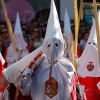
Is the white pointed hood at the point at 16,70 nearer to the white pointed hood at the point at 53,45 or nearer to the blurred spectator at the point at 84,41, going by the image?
the white pointed hood at the point at 53,45

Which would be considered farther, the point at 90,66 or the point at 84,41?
the point at 84,41

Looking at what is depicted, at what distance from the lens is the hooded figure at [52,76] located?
4.27 metres

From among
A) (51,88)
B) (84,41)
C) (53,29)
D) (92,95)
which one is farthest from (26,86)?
(84,41)

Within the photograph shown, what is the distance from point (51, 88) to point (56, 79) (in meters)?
0.11

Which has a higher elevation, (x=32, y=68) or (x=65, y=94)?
(x=32, y=68)

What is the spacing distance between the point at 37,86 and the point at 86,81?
2323 mm

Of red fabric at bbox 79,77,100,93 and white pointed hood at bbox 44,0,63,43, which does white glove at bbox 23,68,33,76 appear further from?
red fabric at bbox 79,77,100,93

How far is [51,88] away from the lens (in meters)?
4.30

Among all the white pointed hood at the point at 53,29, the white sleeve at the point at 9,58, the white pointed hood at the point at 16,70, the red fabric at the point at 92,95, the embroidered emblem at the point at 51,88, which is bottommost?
the red fabric at the point at 92,95

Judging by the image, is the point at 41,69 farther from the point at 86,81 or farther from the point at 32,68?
the point at 86,81

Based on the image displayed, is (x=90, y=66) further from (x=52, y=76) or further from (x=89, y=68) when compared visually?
(x=52, y=76)

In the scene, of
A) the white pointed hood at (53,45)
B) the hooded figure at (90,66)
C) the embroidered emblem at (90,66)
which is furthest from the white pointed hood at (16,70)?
the embroidered emblem at (90,66)

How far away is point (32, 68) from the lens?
4266 millimetres

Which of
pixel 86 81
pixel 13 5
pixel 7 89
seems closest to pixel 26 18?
pixel 13 5
